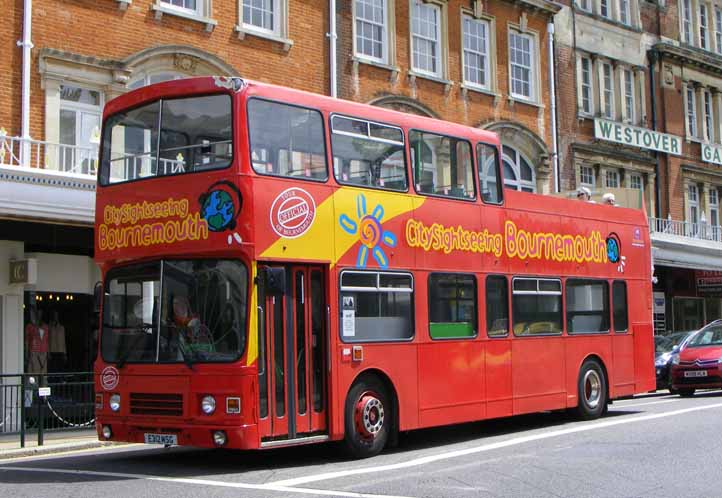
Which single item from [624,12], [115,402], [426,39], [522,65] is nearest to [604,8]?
[624,12]

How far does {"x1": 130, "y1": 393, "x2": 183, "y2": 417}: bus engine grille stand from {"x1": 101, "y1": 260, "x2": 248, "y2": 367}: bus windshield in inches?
15.4

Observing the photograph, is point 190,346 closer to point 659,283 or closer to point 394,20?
point 394,20

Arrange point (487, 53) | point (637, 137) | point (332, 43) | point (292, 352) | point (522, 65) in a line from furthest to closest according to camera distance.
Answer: point (637, 137) < point (522, 65) < point (487, 53) < point (332, 43) < point (292, 352)

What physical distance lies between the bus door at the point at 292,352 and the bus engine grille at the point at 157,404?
3.16ft

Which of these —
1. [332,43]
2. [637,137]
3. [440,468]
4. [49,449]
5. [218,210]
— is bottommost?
[49,449]

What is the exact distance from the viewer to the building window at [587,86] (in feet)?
108

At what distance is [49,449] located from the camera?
15.1 meters

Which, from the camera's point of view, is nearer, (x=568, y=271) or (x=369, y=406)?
(x=369, y=406)

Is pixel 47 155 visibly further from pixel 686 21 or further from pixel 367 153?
pixel 686 21

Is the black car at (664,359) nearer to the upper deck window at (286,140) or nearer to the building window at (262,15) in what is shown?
the building window at (262,15)

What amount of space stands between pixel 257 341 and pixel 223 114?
256cm

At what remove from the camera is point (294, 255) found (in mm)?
11812

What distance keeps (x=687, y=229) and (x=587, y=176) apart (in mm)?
4992

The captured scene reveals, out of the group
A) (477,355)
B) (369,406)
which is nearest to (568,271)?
(477,355)
